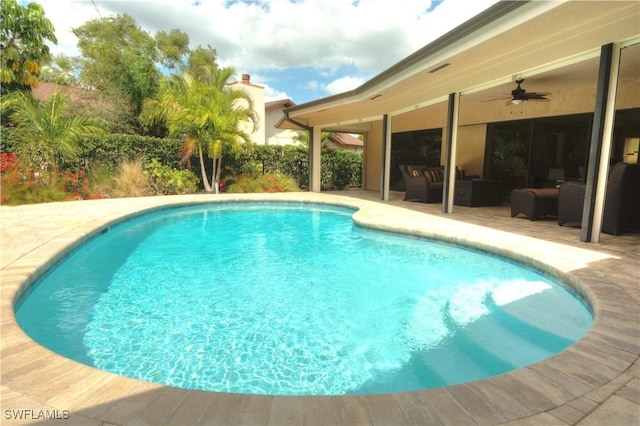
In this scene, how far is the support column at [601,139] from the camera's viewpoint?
494 cm

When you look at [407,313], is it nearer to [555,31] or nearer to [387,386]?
[387,386]

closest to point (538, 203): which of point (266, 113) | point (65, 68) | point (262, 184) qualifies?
point (262, 184)

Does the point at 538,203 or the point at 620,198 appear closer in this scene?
Answer: the point at 620,198

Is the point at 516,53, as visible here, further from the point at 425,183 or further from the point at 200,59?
the point at 200,59

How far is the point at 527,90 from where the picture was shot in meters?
8.69

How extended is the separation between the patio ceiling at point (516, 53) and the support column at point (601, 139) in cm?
28

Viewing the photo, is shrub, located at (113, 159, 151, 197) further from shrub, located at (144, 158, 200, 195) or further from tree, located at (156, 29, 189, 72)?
tree, located at (156, 29, 189, 72)

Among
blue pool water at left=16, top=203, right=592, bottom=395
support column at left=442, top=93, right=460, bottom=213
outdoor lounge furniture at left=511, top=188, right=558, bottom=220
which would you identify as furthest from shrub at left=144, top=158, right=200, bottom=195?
outdoor lounge furniture at left=511, top=188, right=558, bottom=220

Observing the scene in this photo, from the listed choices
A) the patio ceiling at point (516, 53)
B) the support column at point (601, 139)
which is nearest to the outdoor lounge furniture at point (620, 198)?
the support column at point (601, 139)

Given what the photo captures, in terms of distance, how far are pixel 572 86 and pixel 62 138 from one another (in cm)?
1371

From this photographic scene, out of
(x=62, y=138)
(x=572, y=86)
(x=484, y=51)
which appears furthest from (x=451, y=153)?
(x=62, y=138)

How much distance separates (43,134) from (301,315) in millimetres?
10360

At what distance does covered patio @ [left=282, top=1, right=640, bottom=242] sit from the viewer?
4.72 metres

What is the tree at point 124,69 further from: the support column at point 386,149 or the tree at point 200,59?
the support column at point 386,149
